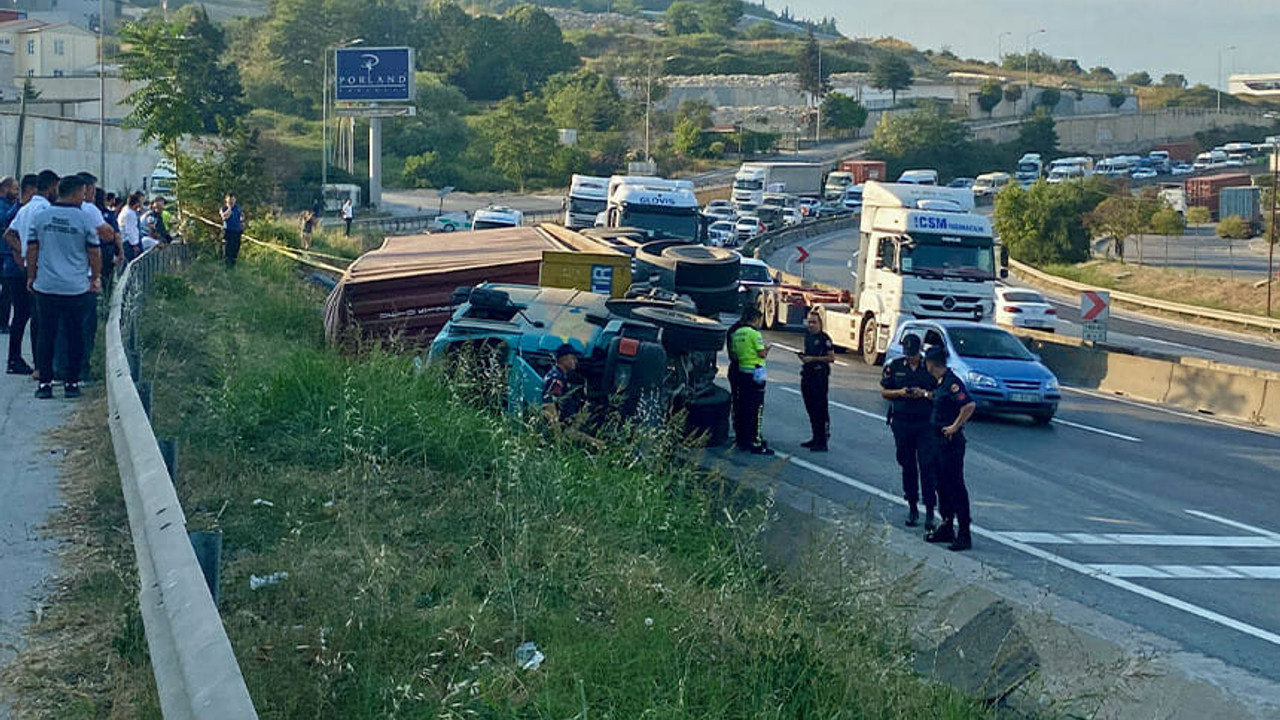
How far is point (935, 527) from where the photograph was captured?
1283cm

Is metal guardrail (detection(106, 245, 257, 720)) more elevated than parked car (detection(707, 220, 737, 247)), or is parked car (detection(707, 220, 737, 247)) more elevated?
parked car (detection(707, 220, 737, 247))

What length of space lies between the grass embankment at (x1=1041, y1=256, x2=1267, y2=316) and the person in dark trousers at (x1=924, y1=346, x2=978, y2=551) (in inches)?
1751

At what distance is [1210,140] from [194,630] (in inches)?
6616

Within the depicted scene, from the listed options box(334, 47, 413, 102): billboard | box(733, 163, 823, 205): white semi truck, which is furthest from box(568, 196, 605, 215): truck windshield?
box(733, 163, 823, 205): white semi truck

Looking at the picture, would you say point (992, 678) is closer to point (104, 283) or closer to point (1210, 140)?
point (104, 283)

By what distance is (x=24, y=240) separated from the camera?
12711mm

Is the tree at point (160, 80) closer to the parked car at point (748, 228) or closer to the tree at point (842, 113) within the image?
the parked car at point (748, 228)

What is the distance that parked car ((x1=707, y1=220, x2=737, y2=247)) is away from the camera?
63.6m

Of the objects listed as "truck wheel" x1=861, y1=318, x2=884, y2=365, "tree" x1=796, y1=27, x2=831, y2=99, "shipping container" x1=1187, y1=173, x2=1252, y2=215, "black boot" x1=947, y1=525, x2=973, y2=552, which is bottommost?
"black boot" x1=947, y1=525, x2=973, y2=552

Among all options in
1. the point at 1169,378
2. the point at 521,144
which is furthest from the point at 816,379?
the point at 521,144

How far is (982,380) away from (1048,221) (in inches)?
2100

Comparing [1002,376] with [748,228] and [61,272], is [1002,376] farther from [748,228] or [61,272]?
[748,228]

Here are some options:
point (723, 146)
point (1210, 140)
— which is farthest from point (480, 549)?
point (1210, 140)

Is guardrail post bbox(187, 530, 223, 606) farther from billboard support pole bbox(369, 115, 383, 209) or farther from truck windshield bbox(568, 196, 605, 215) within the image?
billboard support pole bbox(369, 115, 383, 209)
